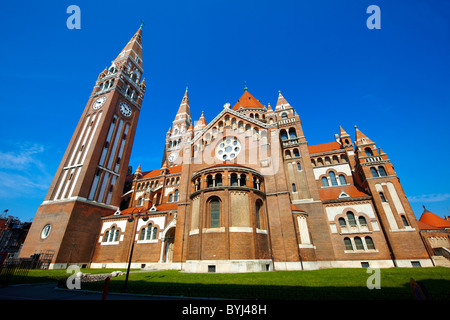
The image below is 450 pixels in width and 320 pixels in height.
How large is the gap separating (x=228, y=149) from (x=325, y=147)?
1816cm

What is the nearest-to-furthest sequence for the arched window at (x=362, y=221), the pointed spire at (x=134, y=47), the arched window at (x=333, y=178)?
the arched window at (x=362, y=221), the arched window at (x=333, y=178), the pointed spire at (x=134, y=47)

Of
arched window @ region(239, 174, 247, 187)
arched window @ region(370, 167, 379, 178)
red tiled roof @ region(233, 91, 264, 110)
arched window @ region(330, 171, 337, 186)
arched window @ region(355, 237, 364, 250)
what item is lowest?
arched window @ region(355, 237, 364, 250)

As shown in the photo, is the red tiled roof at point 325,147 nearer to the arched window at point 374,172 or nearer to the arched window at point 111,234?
the arched window at point 374,172

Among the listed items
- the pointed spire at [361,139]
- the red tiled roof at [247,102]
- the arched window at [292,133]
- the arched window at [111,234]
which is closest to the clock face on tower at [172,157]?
the red tiled roof at [247,102]

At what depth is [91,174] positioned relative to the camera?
107ft

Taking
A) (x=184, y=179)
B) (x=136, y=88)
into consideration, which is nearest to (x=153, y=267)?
(x=184, y=179)

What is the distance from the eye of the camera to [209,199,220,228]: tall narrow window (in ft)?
66.3

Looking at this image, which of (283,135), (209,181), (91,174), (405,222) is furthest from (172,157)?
(405,222)

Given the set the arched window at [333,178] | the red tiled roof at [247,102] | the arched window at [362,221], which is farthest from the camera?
the red tiled roof at [247,102]

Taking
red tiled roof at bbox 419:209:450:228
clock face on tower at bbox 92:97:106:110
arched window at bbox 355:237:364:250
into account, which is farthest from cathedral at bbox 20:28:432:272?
red tiled roof at bbox 419:209:450:228

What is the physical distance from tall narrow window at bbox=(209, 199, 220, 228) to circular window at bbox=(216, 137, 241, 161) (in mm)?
7112

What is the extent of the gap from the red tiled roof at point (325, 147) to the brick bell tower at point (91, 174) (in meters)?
35.2

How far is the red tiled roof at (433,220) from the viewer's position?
25953mm

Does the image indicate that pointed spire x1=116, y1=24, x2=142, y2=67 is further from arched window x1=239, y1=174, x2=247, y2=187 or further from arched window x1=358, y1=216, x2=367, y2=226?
arched window x1=358, y1=216, x2=367, y2=226
